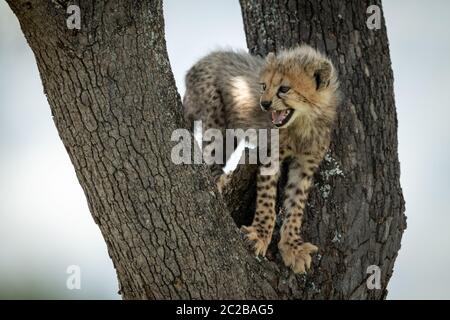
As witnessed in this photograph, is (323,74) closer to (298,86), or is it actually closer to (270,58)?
(298,86)

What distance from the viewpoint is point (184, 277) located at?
174 inches

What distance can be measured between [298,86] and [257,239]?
3.46ft

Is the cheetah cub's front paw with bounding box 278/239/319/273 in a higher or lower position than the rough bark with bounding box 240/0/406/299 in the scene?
lower

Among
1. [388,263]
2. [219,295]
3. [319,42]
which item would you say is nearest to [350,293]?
[388,263]

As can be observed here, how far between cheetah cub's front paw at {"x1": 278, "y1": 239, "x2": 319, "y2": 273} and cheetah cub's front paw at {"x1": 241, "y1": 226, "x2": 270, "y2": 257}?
132mm

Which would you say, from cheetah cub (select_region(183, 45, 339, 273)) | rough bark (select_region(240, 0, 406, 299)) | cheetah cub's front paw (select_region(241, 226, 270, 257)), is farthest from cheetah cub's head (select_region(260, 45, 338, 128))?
cheetah cub's front paw (select_region(241, 226, 270, 257))

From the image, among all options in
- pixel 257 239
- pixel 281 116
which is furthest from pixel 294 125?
pixel 257 239

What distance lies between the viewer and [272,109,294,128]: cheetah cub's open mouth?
Answer: 517 centimetres

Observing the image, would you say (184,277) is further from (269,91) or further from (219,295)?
(269,91)

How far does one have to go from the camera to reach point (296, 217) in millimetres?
5090

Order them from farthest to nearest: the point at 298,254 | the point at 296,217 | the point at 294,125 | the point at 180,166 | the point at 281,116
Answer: the point at 294,125 → the point at 281,116 → the point at 296,217 → the point at 298,254 → the point at 180,166

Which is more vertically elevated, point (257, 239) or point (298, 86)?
point (298, 86)

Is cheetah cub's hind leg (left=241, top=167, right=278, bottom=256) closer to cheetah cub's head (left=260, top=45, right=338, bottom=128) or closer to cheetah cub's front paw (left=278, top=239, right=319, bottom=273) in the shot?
cheetah cub's front paw (left=278, top=239, right=319, bottom=273)

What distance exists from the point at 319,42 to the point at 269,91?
52 cm
